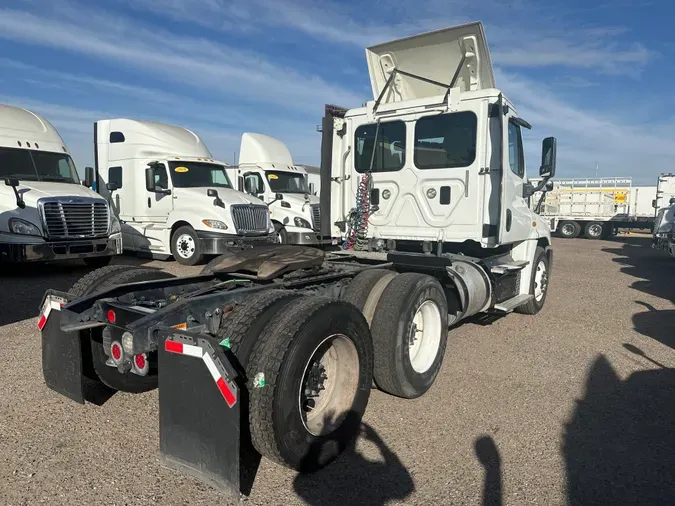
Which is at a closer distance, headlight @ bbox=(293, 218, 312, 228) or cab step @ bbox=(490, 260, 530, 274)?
cab step @ bbox=(490, 260, 530, 274)

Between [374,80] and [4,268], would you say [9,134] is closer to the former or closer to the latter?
[4,268]

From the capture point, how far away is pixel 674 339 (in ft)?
20.6

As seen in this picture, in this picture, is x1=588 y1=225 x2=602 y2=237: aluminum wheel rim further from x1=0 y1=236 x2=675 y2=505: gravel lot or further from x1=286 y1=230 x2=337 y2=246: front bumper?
x1=0 y1=236 x2=675 y2=505: gravel lot

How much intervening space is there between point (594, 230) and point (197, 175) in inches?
907

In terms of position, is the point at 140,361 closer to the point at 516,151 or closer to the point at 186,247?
the point at 516,151

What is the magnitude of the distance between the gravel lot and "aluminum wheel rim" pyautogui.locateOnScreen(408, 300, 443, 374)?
1.08 ft

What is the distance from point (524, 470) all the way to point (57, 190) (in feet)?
32.6

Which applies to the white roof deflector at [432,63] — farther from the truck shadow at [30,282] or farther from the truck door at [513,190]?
the truck shadow at [30,282]

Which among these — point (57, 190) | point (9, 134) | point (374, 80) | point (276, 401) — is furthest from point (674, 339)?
point (9, 134)

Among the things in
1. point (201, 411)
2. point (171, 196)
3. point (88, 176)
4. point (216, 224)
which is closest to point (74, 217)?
point (88, 176)

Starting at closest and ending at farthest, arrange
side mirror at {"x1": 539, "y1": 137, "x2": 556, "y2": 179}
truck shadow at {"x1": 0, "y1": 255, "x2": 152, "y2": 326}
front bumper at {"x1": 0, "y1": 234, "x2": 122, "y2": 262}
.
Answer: side mirror at {"x1": 539, "y1": 137, "x2": 556, "y2": 179} → truck shadow at {"x1": 0, "y1": 255, "x2": 152, "y2": 326} → front bumper at {"x1": 0, "y1": 234, "x2": 122, "y2": 262}

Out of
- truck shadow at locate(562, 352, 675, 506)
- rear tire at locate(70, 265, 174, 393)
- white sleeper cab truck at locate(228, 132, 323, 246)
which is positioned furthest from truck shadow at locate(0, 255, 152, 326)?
truck shadow at locate(562, 352, 675, 506)

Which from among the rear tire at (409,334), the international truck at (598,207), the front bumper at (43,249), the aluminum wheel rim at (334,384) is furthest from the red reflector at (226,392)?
the international truck at (598,207)

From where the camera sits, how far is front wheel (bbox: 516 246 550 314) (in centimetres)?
731
